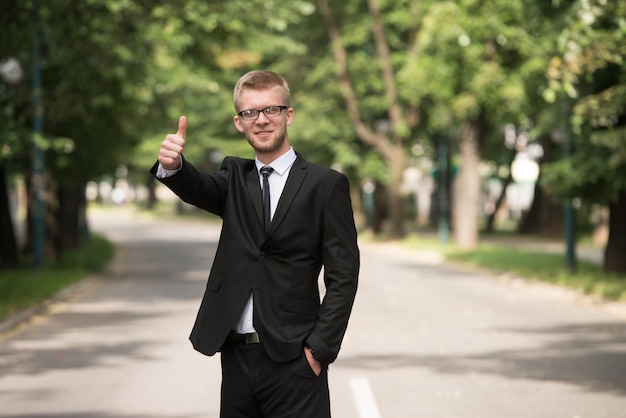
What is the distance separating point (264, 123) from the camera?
4359 mm

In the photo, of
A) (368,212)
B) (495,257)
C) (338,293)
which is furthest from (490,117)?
(338,293)

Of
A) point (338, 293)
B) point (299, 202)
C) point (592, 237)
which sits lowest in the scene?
point (592, 237)

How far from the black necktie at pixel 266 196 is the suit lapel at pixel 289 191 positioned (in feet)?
0.17

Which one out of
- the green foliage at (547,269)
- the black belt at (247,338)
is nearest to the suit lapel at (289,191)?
the black belt at (247,338)

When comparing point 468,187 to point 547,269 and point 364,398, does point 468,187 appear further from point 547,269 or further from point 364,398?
point 364,398

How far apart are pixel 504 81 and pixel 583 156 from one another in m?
10.7

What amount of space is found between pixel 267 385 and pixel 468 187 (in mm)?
30703

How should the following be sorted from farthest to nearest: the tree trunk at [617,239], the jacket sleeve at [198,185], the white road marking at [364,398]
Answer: the tree trunk at [617,239] < the white road marking at [364,398] < the jacket sleeve at [198,185]

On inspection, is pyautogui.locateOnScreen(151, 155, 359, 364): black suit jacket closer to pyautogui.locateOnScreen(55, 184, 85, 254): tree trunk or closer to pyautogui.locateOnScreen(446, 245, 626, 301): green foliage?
pyautogui.locateOnScreen(446, 245, 626, 301): green foliage

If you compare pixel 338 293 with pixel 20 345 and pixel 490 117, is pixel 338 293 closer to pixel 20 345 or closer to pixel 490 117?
pixel 20 345

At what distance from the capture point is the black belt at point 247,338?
14.3ft

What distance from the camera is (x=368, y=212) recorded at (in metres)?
54.0

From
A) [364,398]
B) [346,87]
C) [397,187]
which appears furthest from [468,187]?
[364,398]

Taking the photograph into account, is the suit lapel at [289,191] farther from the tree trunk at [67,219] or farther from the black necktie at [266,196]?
the tree trunk at [67,219]
